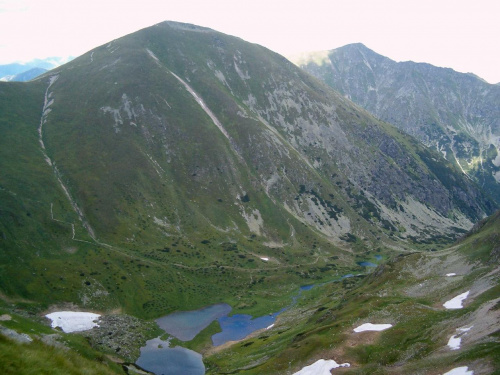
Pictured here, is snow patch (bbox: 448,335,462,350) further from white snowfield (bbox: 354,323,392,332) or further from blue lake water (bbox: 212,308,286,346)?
blue lake water (bbox: 212,308,286,346)

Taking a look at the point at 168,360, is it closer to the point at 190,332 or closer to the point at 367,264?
the point at 190,332

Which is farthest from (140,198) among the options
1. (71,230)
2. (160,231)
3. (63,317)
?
(63,317)

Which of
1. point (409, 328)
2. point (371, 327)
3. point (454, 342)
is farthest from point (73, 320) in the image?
point (454, 342)

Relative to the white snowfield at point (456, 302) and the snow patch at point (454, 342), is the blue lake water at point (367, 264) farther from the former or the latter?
the snow patch at point (454, 342)

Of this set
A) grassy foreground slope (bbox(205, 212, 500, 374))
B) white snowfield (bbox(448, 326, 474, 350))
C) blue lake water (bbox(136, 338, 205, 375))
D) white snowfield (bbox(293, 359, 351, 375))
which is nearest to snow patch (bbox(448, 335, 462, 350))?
white snowfield (bbox(448, 326, 474, 350))

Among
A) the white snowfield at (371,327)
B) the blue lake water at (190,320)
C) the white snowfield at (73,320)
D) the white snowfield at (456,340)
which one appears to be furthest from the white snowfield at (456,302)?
the white snowfield at (73,320)

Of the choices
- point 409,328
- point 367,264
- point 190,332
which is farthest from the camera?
point 367,264

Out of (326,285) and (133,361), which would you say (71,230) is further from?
(326,285)
